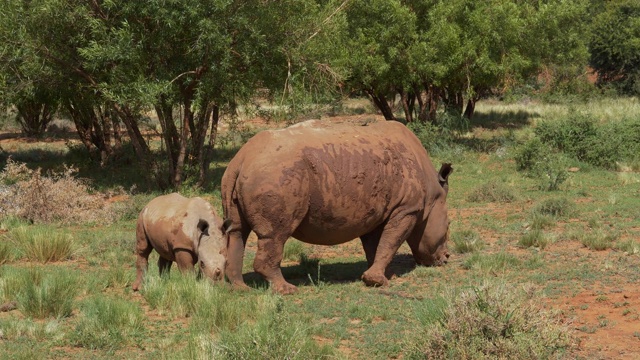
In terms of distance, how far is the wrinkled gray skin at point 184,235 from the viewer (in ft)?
31.5

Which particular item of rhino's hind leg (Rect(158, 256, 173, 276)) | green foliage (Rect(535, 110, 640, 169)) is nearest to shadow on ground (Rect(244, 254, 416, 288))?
rhino's hind leg (Rect(158, 256, 173, 276))

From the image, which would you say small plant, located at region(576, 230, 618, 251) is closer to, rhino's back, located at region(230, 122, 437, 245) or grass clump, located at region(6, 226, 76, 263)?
rhino's back, located at region(230, 122, 437, 245)

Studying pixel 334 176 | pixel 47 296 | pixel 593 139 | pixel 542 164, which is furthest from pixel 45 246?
pixel 593 139

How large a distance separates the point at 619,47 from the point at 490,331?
1712 inches

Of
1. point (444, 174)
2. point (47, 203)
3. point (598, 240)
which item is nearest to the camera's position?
point (444, 174)

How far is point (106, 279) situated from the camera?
34.2 ft

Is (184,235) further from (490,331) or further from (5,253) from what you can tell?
(490,331)

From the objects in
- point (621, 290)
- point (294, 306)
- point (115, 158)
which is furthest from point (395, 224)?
point (115, 158)

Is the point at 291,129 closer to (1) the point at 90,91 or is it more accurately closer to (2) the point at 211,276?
(2) the point at 211,276

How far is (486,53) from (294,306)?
18550 millimetres

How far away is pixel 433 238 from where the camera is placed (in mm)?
11094

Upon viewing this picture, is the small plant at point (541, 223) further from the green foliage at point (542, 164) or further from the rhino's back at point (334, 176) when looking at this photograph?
the green foliage at point (542, 164)

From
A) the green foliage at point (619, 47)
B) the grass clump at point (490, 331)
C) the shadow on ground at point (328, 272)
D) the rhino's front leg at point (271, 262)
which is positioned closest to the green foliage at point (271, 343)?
the grass clump at point (490, 331)

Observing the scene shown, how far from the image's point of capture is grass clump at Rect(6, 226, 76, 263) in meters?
12.2
